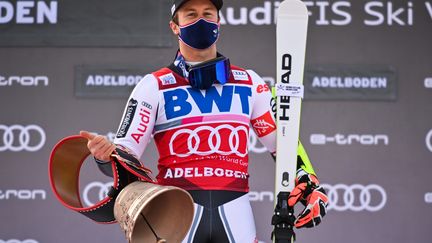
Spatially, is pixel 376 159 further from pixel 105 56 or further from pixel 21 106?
pixel 21 106

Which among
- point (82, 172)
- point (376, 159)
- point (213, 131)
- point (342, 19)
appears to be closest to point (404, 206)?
point (376, 159)

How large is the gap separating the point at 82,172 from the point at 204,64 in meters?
2.85

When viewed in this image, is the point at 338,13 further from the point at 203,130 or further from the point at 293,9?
the point at 203,130

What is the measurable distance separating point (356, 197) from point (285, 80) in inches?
104

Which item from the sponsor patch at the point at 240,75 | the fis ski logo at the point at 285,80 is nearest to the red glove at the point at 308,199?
the fis ski logo at the point at 285,80

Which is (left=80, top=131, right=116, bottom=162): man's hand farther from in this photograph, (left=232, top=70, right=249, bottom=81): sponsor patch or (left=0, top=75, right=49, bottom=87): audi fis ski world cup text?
(left=0, top=75, right=49, bottom=87): audi fis ski world cup text

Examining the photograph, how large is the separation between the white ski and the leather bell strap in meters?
0.50

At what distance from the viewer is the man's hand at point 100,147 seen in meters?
2.93

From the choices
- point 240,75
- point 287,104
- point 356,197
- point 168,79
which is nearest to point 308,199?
point 287,104

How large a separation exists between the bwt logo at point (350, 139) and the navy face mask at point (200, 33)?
2613 millimetres

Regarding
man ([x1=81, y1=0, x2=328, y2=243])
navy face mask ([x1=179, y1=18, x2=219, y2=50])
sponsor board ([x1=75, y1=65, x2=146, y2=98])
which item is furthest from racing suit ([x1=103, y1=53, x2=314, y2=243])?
sponsor board ([x1=75, y1=65, x2=146, y2=98])

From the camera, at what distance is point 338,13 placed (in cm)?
584

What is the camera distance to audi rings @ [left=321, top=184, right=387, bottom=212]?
5785 mm

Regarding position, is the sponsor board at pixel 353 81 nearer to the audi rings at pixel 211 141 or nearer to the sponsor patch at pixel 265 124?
the sponsor patch at pixel 265 124
